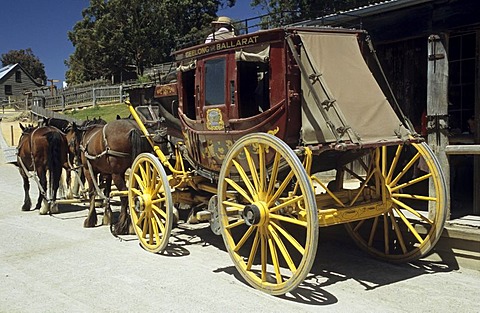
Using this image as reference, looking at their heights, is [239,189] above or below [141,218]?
above

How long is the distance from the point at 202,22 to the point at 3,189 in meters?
33.0

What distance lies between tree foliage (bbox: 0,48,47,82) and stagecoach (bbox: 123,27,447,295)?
3346 inches

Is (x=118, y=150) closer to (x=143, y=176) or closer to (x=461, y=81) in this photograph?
(x=143, y=176)

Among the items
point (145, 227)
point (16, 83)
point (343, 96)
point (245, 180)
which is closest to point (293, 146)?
point (245, 180)

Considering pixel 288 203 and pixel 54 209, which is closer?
pixel 288 203

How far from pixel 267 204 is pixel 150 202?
2.44 m

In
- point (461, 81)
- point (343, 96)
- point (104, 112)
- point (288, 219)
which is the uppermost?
point (104, 112)

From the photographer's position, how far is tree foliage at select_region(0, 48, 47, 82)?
84.6 meters

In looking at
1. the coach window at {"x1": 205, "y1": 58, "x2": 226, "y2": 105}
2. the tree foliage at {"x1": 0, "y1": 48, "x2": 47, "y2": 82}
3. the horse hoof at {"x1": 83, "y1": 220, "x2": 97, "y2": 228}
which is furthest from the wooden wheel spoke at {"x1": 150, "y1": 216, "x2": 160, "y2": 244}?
the tree foliage at {"x1": 0, "y1": 48, "x2": 47, "y2": 82}

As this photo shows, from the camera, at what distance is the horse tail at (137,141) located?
8.47m

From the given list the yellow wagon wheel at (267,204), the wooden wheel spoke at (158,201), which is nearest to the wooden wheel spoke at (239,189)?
the yellow wagon wheel at (267,204)

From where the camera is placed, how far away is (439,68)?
6.62m

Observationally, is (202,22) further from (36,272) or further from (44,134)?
(36,272)

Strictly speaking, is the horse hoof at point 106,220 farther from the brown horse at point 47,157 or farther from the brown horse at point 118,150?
the brown horse at point 47,157
